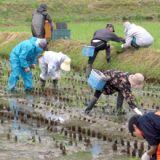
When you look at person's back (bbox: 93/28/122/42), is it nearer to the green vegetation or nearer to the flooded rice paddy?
the flooded rice paddy

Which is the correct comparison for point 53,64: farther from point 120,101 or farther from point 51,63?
point 120,101

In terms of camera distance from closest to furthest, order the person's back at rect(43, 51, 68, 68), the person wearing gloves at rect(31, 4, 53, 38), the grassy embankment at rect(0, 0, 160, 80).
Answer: the person's back at rect(43, 51, 68, 68), the grassy embankment at rect(0, 0, 160, 80), the person wearing gloves at rect(31, 4, 53, 38)

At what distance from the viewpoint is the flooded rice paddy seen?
24.7 ft

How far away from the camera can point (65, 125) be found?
9172 millimetres

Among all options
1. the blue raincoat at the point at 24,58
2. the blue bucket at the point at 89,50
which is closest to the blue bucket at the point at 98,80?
the blue raincoat at the point at 24,58

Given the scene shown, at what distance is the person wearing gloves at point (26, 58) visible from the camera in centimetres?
1178

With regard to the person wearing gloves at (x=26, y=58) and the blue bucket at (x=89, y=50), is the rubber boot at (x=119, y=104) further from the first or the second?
the blue bucket at (x=89, y=50)

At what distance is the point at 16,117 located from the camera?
9789 millimetres

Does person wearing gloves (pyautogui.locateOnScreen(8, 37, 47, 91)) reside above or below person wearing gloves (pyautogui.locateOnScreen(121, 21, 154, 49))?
below

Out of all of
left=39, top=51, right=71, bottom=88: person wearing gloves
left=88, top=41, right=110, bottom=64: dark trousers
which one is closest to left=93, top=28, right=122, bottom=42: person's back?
left=88, top=41, right=110, bottom=64: dark trousers

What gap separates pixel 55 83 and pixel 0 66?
144 inches

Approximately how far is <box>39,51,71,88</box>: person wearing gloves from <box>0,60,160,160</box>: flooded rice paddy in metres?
0.33

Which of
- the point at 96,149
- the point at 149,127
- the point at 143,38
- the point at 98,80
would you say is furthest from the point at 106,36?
the point at 149,127

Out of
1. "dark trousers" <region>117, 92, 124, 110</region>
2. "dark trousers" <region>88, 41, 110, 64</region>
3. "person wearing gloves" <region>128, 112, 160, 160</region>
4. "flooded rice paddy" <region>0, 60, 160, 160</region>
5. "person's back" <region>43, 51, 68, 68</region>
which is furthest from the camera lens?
"dark trousers" <region>88, 41, 110, 64</region>
